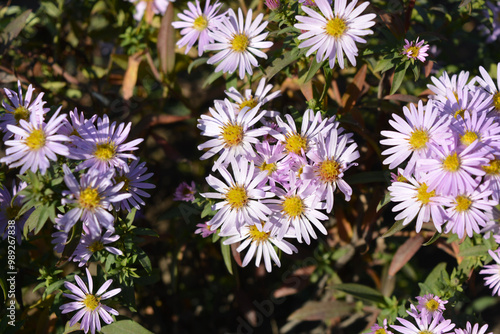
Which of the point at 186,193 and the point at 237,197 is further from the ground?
the point at 186,193

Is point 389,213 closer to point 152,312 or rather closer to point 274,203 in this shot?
point 274,203

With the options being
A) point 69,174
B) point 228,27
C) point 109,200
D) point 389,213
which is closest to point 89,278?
point 109,200

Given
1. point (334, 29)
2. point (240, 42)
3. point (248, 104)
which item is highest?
point (240, 42)

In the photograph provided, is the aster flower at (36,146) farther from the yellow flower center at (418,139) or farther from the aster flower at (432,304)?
the aster flower at (432,304)

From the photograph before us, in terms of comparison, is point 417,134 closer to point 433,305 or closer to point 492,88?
point 492,88

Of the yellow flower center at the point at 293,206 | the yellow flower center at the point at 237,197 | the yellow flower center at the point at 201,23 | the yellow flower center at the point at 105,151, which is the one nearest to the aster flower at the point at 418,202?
the yellow flower center at the point at 293,206

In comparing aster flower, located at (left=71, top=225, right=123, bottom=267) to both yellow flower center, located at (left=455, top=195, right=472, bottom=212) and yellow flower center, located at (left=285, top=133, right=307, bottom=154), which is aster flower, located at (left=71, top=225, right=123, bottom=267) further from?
yellow flower center, located at (left=455, top=195, right=472, bottom=212)

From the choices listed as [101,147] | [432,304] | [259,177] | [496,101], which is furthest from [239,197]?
[496,101]
